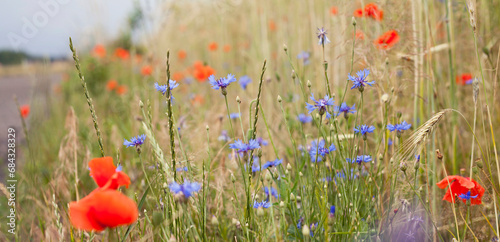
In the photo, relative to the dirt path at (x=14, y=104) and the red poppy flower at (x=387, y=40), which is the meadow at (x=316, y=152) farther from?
the dirt path at (x=14, y=104)

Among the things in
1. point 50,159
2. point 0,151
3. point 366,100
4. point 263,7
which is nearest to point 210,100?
point 263,7

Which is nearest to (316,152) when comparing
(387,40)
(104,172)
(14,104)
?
(104,172)

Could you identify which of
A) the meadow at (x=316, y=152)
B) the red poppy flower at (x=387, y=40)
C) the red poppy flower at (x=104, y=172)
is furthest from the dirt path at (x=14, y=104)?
the red poppy flower at (x=387, y=40)

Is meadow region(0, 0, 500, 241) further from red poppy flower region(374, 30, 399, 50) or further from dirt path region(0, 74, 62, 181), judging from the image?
dirt path region(0, 74, 62, 181)

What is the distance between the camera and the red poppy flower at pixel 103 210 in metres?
0.73

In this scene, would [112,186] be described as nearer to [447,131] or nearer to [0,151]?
[447,131]

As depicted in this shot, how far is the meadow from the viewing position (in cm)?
105

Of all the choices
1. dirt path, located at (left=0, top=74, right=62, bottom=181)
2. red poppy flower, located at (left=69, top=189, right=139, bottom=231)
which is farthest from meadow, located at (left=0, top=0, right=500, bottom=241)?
dirt path, located at (left=0, top=74, right=62, bottom=181)

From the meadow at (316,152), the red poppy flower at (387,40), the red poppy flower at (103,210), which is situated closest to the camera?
the red poppy flower at (103,210)

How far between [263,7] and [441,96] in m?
1.38

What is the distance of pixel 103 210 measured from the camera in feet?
2.43

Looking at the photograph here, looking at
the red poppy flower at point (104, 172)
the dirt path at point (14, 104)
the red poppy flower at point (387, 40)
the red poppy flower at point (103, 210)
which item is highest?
the dirt path at point (14, 104)

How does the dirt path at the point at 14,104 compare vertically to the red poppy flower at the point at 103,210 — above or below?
above

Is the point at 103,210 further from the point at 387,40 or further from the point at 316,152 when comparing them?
the point at 387,40
